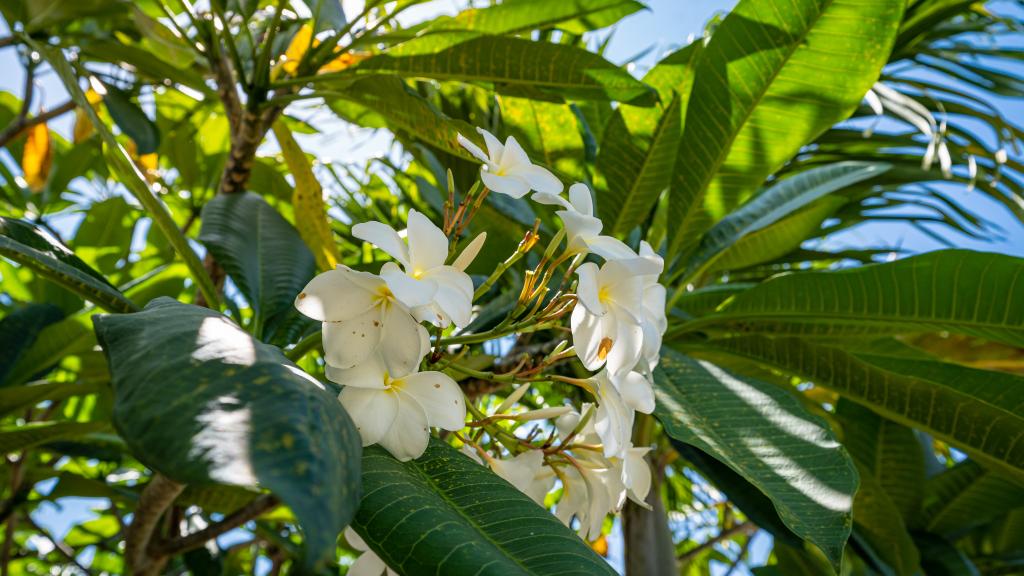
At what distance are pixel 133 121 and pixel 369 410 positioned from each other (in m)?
A: 0.98

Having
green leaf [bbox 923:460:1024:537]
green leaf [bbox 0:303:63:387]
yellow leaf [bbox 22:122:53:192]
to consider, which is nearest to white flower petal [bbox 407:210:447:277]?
green leaf [bbox 0:303:63:387]

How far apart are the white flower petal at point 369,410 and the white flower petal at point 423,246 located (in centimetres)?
9

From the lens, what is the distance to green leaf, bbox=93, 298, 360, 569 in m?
0.30

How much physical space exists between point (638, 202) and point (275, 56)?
66 centimetres

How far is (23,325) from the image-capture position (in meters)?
1.10

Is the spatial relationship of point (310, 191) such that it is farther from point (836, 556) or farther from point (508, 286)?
point (836, 556)

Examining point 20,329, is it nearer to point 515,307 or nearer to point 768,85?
point 515,307

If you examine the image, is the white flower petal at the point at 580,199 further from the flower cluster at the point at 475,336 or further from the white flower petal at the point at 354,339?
the white flower petal at the point at 354,339

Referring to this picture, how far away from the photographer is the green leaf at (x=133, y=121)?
1281 mm

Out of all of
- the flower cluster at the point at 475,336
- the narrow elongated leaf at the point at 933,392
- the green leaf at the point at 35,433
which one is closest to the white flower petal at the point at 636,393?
the flower cluster at the point at 475,336

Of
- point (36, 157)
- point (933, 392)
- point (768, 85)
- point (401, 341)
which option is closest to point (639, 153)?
point (768, 85)

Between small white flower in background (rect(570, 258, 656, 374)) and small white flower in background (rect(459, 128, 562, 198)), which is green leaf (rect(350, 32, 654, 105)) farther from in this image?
small white flower in background (rect(570, 258, 656, 374))

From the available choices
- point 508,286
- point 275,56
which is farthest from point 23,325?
point 508,286

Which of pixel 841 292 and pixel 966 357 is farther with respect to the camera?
pixel 966 357
